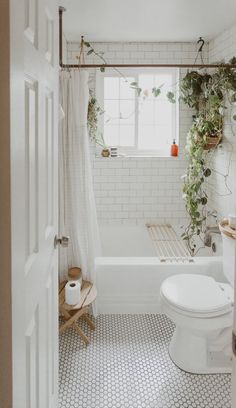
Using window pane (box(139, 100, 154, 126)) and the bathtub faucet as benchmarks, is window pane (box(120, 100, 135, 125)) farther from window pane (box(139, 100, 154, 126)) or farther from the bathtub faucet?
the bathtub faucet

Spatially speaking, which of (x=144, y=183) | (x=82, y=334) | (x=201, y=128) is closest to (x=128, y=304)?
(x=82, y=334)

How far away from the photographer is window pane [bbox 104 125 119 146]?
13.4ft

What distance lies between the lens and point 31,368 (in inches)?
46.4

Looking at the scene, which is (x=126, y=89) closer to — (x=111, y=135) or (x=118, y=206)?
(x=111, y=135)

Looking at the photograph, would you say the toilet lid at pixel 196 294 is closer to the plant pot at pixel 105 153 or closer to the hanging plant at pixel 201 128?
the hanging plant at pixel 201 128

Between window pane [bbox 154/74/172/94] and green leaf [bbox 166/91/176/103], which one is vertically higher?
window pane [bbox 154/74/172/94]

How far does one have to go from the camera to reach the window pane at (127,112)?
4074 mm

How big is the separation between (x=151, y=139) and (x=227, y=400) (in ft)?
8.89

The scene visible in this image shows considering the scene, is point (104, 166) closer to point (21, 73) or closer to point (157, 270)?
point (157, 270)

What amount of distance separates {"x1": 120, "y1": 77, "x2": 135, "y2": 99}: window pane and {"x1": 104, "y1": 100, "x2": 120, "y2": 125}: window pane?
0.35 feet

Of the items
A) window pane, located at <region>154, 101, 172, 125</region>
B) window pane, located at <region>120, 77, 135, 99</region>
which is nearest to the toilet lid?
window pane, located at <region>154, 101, 172, 125</region>

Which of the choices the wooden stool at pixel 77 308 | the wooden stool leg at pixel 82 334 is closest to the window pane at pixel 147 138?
the wooden stool at pixel 77 308

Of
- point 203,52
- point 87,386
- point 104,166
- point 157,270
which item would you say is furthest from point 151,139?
point 87,386

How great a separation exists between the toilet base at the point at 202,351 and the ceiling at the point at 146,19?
7.58 feet
